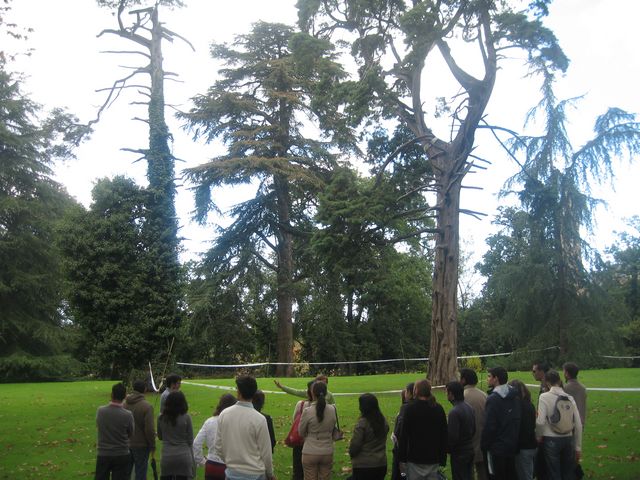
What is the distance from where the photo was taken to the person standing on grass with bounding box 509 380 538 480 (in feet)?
24.6

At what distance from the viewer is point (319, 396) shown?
729cm

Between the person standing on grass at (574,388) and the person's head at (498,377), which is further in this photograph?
the person standing on grass at (574,388)

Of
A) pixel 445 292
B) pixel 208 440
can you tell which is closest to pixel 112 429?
pixel 208 440

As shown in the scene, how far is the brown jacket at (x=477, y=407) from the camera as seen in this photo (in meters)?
7.62

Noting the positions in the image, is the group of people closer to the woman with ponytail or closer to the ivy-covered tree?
the woman with ponytail

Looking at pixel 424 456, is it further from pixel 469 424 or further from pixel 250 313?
pixel 250 313

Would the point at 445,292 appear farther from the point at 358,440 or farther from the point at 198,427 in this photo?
the point at 358,440

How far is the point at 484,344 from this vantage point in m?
43.2

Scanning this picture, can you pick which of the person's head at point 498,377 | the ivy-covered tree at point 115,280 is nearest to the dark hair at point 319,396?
the person's head at point 498,377

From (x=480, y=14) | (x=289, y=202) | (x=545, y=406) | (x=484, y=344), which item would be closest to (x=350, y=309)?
(x=484, y=344)

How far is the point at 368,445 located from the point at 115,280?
50.6ft

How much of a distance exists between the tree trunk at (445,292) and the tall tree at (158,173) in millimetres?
8552

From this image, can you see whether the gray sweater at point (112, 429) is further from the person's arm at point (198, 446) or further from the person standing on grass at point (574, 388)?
the person standing on grass at point (574, 388)

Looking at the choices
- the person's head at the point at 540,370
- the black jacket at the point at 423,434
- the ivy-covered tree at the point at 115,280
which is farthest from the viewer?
the ivy-covered tree at the point at 115,280
